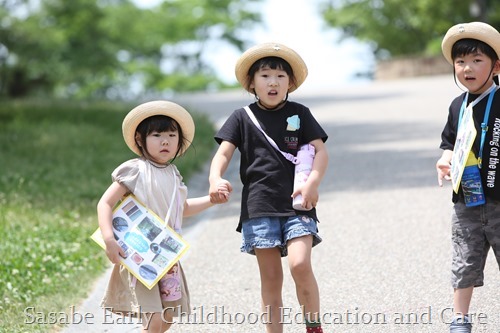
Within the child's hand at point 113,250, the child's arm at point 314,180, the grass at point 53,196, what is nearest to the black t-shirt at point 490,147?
the child's arm at point 314,180

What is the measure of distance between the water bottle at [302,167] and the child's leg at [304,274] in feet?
0.62

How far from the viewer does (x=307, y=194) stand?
4.72 metres

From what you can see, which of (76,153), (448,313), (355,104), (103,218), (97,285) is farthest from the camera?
(355,104)

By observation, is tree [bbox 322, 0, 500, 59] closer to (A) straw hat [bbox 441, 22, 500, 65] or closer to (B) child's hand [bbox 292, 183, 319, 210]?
(A) straw hat [bbox 441, 22, 500, 65]

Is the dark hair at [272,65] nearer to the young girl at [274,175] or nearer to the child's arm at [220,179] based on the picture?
the young girl at [274,175]

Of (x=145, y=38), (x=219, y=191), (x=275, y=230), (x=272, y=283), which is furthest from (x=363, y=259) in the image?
(x=145, y=38)

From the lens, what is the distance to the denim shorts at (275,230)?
4.79m

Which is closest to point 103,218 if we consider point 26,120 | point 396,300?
point 396,300

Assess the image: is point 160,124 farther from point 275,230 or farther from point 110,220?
point 275,230

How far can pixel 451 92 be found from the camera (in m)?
21.3

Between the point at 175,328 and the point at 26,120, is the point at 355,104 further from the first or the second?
the point at 175,328

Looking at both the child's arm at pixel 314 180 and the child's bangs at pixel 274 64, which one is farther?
the child's bangs at pixel 274 64

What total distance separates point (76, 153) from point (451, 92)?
10518 millimetres

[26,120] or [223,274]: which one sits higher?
[26,120]
